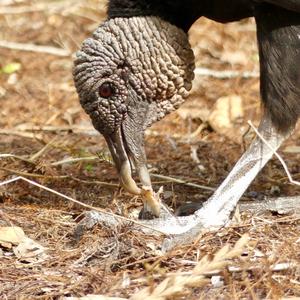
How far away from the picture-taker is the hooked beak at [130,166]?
526 centimetres

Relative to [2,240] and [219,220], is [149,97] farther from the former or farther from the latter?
[2,240]

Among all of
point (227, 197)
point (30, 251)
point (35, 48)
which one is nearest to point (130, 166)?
point (227, 197)

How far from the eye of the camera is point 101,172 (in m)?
6.81

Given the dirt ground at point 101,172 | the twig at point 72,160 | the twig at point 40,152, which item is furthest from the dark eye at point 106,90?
the twig at point 40,152

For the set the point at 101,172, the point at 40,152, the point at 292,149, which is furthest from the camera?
the point at 292,149

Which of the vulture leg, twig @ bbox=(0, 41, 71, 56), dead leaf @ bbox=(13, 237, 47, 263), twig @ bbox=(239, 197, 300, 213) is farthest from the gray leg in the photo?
twig @ bbox=(0, 41, 71, 56)

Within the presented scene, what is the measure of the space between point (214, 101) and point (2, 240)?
3.86m

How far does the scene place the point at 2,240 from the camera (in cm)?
516

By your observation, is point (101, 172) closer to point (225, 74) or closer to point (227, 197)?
point (227, 197)

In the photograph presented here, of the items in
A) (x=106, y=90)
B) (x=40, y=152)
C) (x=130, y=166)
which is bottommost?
(x=40, y=152)

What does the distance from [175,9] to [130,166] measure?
3.27 feet

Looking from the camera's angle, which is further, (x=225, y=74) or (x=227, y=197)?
(x=225, y=74)

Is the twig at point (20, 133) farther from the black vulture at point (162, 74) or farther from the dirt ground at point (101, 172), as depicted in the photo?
the black vulture at point (162, 74)

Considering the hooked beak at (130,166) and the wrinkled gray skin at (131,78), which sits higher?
the wrinkled gray skin at (131,78)
